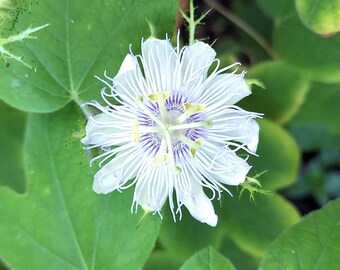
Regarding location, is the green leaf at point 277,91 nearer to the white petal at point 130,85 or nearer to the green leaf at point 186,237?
the green leaf at point 186,237

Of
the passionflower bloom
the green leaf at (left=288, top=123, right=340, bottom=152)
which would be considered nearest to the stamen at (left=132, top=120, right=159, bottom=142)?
the passionflower bloom

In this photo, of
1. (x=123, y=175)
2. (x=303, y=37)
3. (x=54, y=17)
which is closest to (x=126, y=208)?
(x=123, y=175)

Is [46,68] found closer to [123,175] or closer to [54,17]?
Result: [54,17]

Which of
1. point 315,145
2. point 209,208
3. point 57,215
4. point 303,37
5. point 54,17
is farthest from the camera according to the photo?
point 315,145

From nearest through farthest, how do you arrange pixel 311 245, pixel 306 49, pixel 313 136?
pixel 311 245 < pixel 306 49 < pixel 313 136

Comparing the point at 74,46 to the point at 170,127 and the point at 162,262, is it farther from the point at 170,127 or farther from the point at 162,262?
the point at 162,262

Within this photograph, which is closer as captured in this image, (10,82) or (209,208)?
(209,208)

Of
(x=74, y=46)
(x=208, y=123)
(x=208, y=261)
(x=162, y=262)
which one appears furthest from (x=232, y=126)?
(x=162, y=262)

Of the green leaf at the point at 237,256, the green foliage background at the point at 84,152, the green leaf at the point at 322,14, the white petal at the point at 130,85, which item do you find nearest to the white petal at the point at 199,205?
the green foliage background at the point at 84,152
